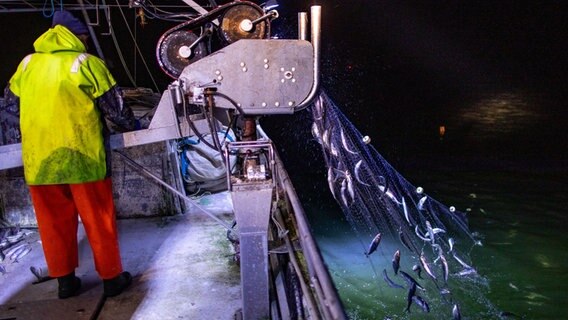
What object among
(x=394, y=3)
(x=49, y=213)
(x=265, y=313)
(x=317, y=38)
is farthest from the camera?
(x=394, y=3)

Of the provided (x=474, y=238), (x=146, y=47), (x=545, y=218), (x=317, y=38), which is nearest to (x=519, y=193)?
(x=545, y=218)

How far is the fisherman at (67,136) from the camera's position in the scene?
3178 mm

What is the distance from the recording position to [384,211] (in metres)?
12.8

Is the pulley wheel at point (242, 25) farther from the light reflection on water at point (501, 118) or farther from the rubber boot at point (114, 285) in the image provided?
the light reflection on water at point (501, 118)

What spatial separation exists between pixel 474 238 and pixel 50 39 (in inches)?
547

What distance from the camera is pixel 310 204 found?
18516 mm

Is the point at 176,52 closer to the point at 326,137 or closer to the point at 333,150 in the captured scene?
the point at 326,137

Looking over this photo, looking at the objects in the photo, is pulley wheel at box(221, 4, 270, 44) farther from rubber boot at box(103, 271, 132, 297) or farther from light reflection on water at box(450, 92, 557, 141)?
light reflection on water at box(450, 92, 557, 141)

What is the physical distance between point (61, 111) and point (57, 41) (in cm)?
59

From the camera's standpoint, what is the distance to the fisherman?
3.18 m

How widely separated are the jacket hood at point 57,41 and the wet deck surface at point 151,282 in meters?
2.22

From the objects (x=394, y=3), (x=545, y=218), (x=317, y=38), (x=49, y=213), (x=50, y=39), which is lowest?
(x=545, y=218)

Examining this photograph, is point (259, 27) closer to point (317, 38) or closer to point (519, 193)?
point (317, 38)

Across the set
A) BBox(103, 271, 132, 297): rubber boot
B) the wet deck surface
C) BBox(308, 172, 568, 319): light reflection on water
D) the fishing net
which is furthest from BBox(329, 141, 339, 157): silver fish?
BBox(103, 271, 132, 297): rubber boot
